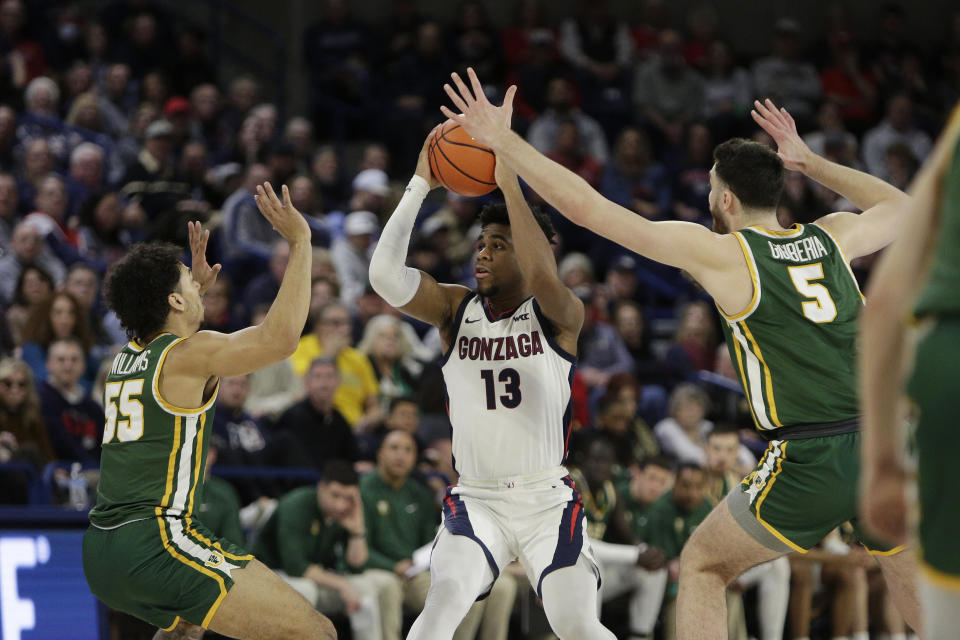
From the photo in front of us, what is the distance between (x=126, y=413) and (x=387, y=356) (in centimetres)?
529

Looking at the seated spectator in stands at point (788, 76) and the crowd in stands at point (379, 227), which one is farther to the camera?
the seated spectator in stands at point (788, 76)

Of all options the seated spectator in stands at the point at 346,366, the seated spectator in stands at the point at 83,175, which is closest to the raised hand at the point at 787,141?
the seated spectator in stands at the point at 346,366

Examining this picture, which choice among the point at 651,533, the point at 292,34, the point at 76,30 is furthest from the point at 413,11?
the point at 651,533

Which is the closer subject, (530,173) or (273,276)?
(530,173)

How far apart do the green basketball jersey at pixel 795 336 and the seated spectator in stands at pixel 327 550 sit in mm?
3730

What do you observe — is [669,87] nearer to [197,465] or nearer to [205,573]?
[197,465]

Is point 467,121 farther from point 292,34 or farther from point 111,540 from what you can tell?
point 292,34

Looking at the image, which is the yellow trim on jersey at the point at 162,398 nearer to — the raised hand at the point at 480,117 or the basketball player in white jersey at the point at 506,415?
the basketball player in white jersey at the point at 506,415

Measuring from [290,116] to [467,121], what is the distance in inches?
437

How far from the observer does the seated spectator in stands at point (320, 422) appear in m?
9.16

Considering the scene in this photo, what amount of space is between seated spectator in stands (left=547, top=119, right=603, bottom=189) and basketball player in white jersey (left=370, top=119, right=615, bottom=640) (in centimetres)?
812

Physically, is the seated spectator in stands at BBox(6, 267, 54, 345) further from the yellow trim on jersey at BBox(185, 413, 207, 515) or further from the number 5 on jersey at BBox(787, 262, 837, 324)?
the number 5 on jersey at BBox(787, 262, 837, 324)

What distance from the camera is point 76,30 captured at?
1352 centimetres

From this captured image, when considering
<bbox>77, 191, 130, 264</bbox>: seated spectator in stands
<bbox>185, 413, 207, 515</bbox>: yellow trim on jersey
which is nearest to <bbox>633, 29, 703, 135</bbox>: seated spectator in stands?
<bbox>77, 191, 130, 264</bbox>: seated spectator in stands
